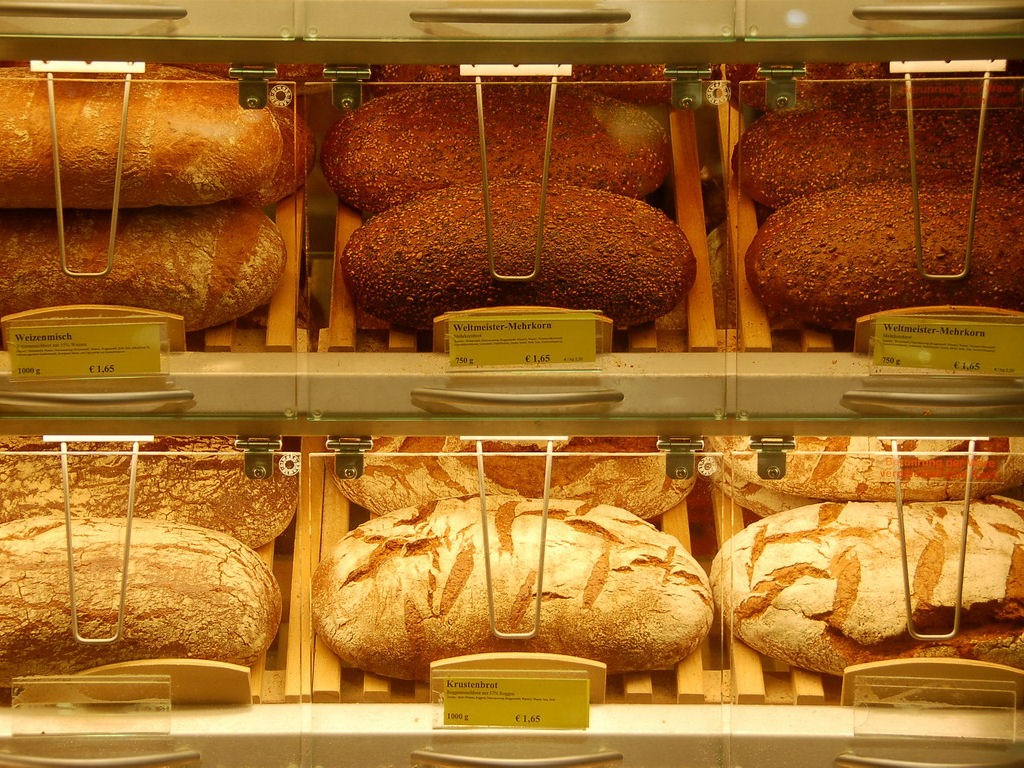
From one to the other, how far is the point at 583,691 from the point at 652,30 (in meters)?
0.88

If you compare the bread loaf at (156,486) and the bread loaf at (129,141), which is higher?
the bread loaf at (129,141)

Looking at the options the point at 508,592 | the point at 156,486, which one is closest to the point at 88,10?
the point at 156,486

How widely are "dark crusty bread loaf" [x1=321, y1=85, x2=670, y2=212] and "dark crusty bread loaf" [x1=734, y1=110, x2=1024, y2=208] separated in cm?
15

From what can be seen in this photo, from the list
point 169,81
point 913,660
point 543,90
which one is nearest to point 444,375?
point 543,90

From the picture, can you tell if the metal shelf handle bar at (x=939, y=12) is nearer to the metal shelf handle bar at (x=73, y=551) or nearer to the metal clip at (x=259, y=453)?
the metal clip at (x=259, y=453)

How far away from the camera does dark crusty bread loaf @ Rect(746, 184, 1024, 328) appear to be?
128cm

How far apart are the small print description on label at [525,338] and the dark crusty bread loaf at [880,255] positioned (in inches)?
10.8

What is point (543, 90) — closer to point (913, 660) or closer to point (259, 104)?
point (259, 104)

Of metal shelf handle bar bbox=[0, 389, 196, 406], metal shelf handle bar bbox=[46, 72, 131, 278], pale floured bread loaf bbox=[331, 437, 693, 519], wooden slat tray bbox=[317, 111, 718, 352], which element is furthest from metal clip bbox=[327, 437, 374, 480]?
metal shelf handle bar bbox=[46, 72, 131, 278]

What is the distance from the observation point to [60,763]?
127 centimetres

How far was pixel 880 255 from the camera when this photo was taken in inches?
51.3

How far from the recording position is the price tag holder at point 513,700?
1.32 meters

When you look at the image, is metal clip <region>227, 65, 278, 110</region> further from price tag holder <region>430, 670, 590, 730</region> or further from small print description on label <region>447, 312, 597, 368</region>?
price tag holder <region>430, 670, 590, 730</region>

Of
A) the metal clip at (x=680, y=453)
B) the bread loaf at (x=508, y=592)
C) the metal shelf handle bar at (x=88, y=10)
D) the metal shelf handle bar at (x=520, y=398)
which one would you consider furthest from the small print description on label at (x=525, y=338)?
the metal shelf handle bar at (x=88, y=10)
